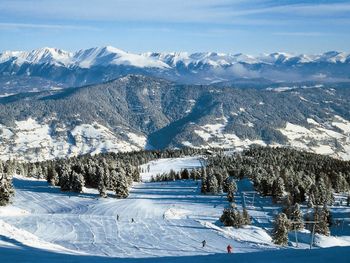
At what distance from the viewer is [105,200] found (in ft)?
452

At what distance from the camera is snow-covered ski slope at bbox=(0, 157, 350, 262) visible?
42062 millimetres

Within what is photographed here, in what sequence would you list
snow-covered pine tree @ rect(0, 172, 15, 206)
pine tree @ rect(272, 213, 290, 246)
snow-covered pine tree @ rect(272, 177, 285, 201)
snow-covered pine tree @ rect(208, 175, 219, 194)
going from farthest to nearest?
snow-covered pine tree @ rect(208, 175, 219, 194) < snow-covered pine tree @ rect(272, 177, 285, 201) < snow-covered pine tree @ rect(0, 172, 15, 206) < pine tree @ rect(272, 213, 290, 246)

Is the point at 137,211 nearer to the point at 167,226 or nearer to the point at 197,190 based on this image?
the point at 167,226

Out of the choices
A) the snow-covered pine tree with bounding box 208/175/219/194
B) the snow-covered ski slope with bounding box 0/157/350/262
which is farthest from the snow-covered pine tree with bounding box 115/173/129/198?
the snow-covered pine tree with bounding box 208/175/219/194

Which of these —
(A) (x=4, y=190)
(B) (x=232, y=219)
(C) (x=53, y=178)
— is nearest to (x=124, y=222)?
(B) (x=232, y=219)

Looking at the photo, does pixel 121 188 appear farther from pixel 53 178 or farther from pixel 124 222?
pixel 124 222

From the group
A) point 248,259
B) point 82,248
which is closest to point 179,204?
point 82,248

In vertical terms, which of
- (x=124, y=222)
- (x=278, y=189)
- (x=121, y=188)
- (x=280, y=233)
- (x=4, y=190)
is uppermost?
(x=4, y=190)

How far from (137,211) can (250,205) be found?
35278 millimetres

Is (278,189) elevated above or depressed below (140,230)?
above

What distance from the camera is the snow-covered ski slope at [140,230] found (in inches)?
1656

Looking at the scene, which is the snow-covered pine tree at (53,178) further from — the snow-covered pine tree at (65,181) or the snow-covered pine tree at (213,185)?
the snow-covered pine tree at (213,185)

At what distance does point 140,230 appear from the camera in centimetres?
8569

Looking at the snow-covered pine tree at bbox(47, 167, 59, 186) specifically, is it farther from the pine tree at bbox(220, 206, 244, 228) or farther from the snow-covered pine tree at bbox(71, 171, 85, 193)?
the pine tree at bbox(220, 206, 244, 228)
